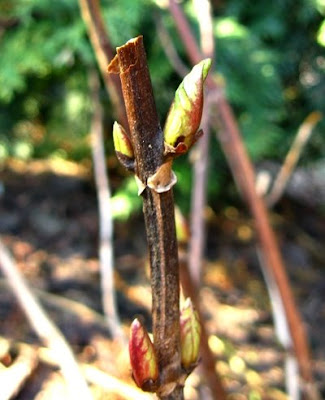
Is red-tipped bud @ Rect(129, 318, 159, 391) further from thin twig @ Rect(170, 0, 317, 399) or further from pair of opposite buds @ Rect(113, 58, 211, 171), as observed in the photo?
thin twig @ Rect(170, 0, 317, 399)

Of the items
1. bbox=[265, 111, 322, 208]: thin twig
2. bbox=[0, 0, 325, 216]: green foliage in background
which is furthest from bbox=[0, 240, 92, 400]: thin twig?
bbox=[0, 0, 325, 216]: green foliage in background

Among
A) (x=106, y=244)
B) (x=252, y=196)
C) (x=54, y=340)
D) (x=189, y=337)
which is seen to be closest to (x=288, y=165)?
(x=252, y=196)

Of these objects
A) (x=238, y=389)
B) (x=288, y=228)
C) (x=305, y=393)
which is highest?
(x=305, y=393)

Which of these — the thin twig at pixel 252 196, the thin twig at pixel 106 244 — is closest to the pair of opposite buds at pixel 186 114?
the thin twig at pixel 252 196

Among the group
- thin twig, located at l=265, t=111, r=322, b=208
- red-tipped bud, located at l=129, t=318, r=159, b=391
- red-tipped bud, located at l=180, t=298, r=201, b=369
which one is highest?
red-tipped bud, located at l=129, t=318, r=159, b=391

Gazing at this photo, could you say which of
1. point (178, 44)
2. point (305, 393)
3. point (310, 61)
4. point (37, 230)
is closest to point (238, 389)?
point (305, 393)

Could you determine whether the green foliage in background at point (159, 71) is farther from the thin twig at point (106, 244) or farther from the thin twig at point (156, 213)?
the thin twig at point (156, 213)

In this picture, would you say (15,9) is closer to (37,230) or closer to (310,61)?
(37,230)
